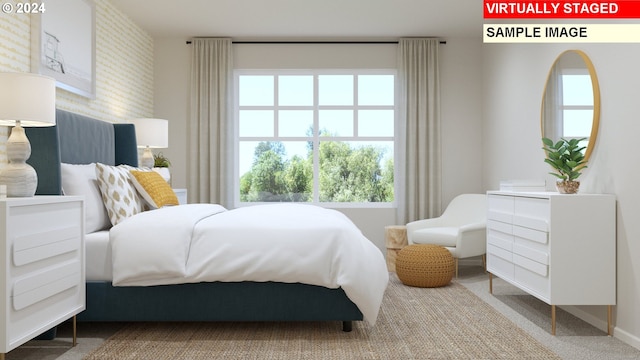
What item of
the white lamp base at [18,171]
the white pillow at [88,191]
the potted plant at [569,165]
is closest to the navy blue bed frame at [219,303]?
Result: the white pillow at [88,191]

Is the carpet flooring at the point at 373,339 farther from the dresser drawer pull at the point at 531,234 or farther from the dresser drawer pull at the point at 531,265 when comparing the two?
the dresser drawer pull at the point at 531,234

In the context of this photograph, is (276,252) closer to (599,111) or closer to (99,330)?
(99,330)

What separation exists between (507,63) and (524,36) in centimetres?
60

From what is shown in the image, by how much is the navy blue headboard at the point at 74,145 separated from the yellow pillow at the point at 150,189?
0.46 m

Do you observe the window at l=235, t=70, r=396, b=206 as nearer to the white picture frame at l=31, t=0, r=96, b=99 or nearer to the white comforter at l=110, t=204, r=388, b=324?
the white picture frame at l=31, t=0, r=96, b=99

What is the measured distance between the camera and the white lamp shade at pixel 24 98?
267cm

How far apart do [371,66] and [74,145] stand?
3.54 metres

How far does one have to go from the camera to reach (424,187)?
6020 millimetres

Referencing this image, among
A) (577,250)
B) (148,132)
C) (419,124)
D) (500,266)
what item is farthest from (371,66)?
(577,250)

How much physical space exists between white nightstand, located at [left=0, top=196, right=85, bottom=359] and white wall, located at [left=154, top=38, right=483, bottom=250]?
3.44 m

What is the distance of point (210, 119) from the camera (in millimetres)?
6055

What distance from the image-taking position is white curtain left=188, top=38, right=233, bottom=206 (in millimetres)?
6035

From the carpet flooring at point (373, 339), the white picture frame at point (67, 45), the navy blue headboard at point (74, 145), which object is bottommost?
the carpet flooring at point (373, 339)

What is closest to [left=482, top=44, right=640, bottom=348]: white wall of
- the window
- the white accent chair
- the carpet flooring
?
the carpet flooring
